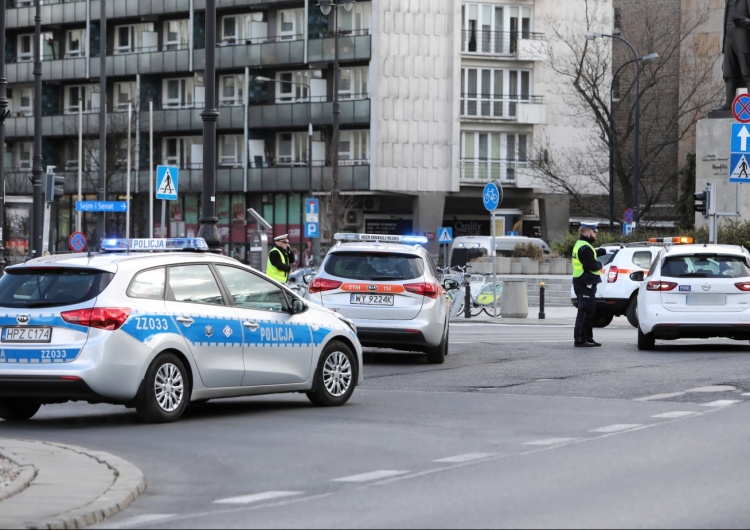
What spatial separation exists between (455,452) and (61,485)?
3.13 meters

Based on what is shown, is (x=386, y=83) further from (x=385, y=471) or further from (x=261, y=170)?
(x=385, y=471)

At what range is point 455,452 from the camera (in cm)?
1157

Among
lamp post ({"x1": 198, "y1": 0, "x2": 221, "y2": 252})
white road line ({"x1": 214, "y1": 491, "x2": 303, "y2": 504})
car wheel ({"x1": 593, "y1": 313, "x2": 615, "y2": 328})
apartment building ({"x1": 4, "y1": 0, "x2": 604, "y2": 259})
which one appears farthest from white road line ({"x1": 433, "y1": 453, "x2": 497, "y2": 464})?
apartment building ({"x1": 4, "y1": 0, "x2": 604, "y2": 259})

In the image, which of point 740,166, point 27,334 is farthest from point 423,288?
point 740,166

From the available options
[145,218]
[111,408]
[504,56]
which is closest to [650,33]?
[504,56]

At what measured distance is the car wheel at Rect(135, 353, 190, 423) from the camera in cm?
1316

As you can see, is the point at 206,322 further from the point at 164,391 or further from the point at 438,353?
the point at 438,353

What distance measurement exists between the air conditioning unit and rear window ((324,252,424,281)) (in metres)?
56.9

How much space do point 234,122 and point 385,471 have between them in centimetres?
7029

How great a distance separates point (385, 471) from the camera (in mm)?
10555

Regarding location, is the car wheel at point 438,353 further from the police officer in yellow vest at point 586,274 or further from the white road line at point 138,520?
the white road line at point 138,520

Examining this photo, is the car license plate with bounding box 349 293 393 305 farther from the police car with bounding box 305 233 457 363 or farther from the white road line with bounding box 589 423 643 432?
the white road line with bounding box 589 423 643 432

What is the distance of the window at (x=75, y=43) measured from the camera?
284 feet

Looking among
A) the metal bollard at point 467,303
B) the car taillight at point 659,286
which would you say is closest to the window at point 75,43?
the metal bollard at point 467,303
